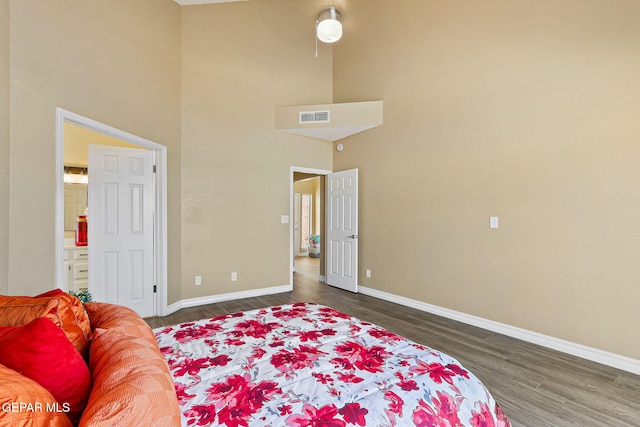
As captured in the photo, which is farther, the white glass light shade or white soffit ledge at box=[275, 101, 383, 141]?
white soffit ledge at box=[275, 101, 383, 141]

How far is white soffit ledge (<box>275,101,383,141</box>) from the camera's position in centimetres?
446

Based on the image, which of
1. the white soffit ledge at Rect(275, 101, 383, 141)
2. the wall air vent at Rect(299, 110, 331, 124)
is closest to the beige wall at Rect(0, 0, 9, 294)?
the white soffit ledge at Rect(275, 101, 383, 141)

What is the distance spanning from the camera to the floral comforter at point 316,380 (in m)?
1.06

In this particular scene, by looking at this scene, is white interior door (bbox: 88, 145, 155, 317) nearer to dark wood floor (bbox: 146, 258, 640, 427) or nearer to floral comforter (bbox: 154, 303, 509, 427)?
dark wood floor (bbox: 146, 258, 640, 427)

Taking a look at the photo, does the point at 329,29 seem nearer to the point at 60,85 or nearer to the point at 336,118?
the point at 336,118

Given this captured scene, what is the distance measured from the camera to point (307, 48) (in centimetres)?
491

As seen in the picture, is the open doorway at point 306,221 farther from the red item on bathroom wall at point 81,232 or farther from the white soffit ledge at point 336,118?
the red item on bathroom wall at point 81,232

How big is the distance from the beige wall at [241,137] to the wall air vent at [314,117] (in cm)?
40

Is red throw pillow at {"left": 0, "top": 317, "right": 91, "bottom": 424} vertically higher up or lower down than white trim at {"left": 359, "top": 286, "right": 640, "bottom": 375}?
higher up

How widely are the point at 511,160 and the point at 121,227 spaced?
4.33 metres

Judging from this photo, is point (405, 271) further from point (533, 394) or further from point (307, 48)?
point (307, 48)

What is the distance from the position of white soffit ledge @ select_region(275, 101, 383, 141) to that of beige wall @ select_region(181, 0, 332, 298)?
0.71 ft

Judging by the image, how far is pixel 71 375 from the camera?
875 mm

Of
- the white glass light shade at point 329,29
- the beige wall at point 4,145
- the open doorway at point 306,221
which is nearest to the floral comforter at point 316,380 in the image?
the beige wall at point 4,145
